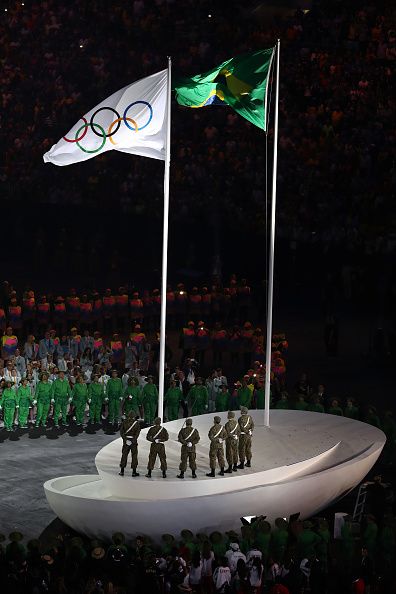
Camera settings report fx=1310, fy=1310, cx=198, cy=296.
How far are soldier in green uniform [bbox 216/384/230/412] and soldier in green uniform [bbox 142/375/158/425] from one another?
4.18 feet

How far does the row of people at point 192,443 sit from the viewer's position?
2077cm

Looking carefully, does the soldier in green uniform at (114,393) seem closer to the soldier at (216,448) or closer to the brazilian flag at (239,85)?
the soldier at (216,448)

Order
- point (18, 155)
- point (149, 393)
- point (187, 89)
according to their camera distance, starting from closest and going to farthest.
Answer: point (187, 89) → point (149, 393) → point (18, 155)

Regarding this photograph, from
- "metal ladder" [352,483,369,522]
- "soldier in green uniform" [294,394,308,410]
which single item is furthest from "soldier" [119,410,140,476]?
A: "soldier in green uniform" [294,394,308,410]

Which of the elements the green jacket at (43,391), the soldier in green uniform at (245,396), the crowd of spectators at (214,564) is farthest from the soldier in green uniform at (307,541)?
the green jacket at (43,391)

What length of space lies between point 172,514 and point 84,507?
4.50ft

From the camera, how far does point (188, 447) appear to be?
68.3 feet

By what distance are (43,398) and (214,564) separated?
9.59m

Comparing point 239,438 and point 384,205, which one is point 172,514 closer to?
point 239,438

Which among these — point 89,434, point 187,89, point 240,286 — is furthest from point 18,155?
point 187,89

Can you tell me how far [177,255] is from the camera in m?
38.7

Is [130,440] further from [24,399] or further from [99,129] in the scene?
[24,399]

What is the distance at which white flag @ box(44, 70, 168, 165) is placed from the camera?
2212 centimetres

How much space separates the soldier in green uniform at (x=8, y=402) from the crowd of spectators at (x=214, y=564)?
26.3 ft
